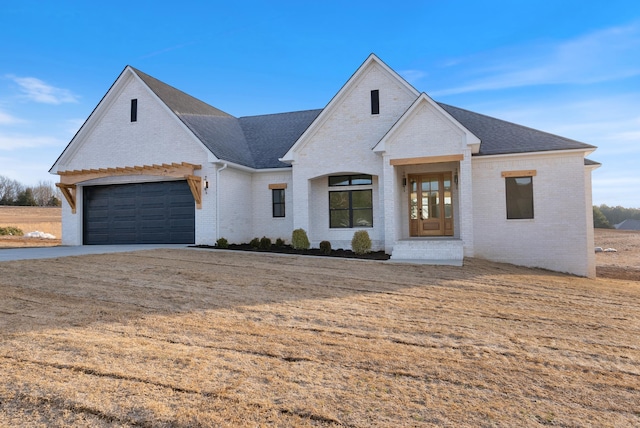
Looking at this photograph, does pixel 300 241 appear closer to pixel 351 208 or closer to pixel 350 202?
pixel 351 208

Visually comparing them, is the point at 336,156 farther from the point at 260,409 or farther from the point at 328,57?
the point at 260,409

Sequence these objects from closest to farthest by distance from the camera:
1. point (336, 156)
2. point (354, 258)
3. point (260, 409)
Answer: point (260, 409) < point (354, 258) < point (336, 156)

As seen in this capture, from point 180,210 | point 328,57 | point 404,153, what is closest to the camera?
point 404,153

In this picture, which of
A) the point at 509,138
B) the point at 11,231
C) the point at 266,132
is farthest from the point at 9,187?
the point at 509,138

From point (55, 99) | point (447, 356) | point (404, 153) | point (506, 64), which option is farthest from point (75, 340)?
point (55, 99)

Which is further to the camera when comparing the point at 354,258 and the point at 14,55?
the point at 14,55

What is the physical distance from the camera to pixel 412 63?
67.3 feet

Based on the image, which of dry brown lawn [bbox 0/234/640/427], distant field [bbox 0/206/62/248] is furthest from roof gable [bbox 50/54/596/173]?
distant field [bbox 0/206/62/248]

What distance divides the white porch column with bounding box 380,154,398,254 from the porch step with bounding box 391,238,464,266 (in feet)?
1.86

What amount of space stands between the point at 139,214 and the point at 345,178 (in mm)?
8950

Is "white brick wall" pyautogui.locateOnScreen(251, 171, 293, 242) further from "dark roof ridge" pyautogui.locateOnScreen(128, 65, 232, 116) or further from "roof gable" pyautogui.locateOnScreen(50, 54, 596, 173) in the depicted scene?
"dark roof ridge" pyautogui.locateOnScreen(128, 65, 232, 116)

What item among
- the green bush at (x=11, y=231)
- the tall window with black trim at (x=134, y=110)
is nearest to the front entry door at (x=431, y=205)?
the tall window with black trim at (x=134, y=110)

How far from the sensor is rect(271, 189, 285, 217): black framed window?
667 inches

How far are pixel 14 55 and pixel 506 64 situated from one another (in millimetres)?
21381
